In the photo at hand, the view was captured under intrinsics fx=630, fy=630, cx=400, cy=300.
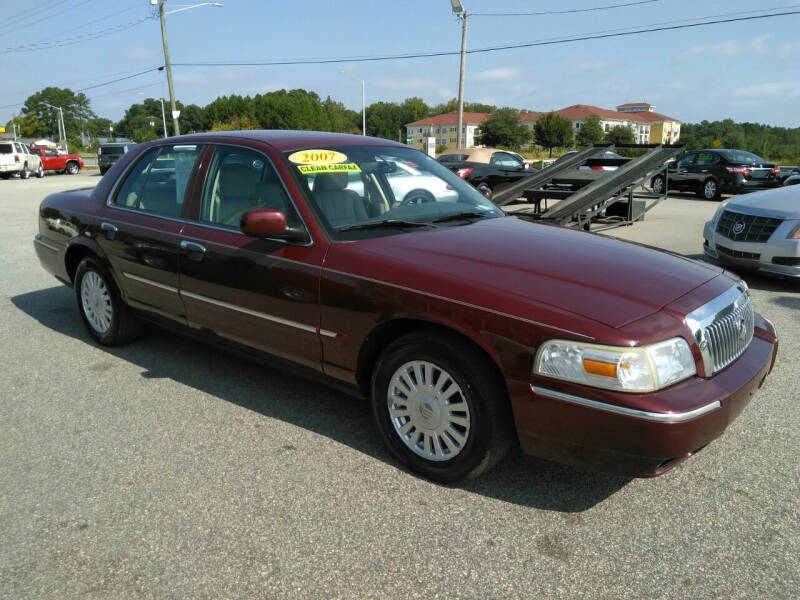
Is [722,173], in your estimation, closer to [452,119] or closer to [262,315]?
[262,315]

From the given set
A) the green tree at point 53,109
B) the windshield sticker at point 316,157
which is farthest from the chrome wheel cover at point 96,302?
the green tree at point 53,109

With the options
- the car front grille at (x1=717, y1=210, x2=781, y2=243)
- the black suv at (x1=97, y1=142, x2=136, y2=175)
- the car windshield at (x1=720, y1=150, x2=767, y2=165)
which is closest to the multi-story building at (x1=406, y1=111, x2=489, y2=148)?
the black suv at (x1=97, y1=142, x2=136, y2=175)

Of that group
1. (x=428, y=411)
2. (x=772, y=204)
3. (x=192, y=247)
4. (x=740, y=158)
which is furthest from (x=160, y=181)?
(x=740, y=158)

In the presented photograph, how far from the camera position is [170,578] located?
235 cm

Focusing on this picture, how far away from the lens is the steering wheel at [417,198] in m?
3.70

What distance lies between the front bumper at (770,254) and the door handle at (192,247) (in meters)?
5.77

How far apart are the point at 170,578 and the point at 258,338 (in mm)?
1490

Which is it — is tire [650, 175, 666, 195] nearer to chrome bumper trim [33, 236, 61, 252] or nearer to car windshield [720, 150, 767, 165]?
car windshield [720, 150, 767, 165]

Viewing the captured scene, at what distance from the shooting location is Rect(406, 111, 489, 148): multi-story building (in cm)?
12619

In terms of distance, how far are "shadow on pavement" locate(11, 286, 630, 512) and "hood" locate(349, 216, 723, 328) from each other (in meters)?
0.91

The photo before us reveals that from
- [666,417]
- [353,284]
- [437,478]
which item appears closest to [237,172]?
[353,284]

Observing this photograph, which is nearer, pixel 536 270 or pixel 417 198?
pixel 536 270

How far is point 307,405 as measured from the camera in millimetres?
3873

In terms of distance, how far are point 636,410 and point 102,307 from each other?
13.2 ft
